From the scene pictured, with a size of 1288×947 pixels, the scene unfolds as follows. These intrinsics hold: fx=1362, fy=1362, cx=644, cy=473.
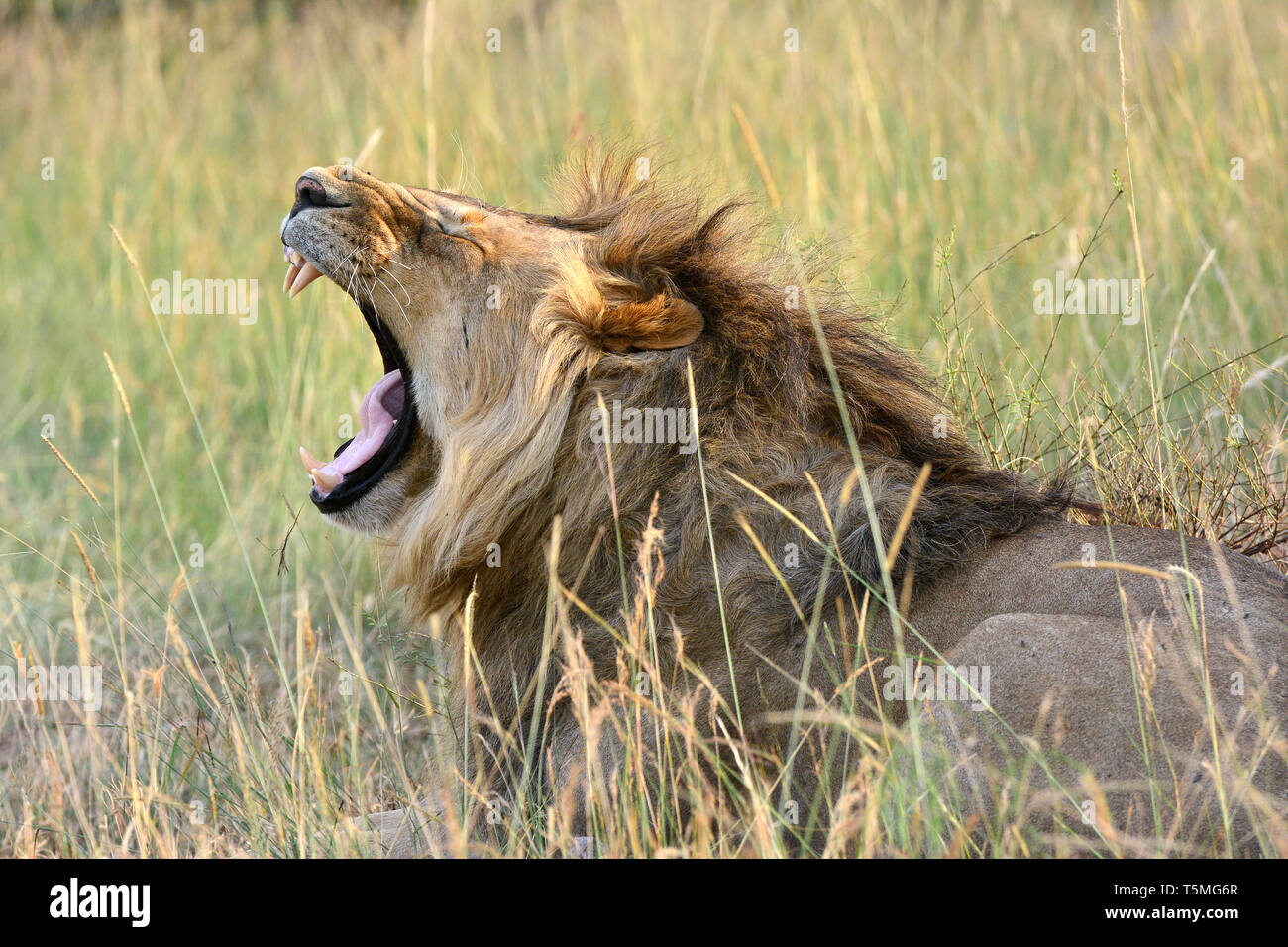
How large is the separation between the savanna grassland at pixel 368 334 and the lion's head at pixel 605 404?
0.46 metres

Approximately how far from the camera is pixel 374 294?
3607 mm

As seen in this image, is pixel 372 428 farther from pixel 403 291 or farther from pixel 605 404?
pixel 605 404

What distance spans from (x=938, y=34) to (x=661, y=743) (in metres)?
6.66

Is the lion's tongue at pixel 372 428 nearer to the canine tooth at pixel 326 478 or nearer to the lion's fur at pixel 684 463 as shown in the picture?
the canine tooth at pixel 326 478

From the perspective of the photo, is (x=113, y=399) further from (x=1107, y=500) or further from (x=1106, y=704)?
(x=1106, y=704)

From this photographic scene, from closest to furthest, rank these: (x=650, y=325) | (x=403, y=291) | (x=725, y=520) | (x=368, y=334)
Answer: (x=725, y=520), (x=650, y=325), (x=403, y=291), (x=368, y=334)

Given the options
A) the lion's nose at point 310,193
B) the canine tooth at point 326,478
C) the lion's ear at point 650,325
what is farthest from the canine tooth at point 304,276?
the lion's ear at point 650,325

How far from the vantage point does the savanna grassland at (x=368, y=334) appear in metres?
3.87

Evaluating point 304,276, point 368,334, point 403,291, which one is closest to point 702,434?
point 403,291

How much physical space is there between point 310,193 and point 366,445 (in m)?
0.69

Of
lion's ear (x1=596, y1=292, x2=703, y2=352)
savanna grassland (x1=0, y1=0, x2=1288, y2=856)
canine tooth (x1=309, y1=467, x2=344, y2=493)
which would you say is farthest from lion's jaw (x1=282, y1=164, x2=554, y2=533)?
savanna grassland (x1=0, y1=0, x2=1288, y2=856)

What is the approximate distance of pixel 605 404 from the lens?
338cm

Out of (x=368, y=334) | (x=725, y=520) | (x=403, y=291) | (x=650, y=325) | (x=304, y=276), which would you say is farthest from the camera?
(x=368, y=334)

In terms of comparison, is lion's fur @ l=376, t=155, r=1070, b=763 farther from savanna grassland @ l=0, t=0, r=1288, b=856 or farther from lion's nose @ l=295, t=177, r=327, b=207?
lion's nose @ l=295, t=177, r=327, b=207
